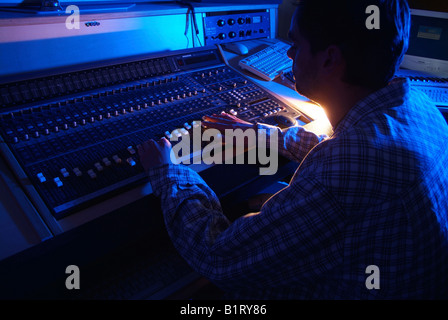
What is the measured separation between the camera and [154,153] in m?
0.86

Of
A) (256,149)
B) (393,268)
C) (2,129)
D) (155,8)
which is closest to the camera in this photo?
(393,268)

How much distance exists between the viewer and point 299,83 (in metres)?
0.85

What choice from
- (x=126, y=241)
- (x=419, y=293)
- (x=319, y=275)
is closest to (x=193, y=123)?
(x=126, y=241)

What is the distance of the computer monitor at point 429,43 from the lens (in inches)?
65.6

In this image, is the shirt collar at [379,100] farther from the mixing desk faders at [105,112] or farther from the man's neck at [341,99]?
the mixing desk faders at [105,112]

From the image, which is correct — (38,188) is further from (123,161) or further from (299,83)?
(299,83)

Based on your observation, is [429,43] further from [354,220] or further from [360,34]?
[354,220]

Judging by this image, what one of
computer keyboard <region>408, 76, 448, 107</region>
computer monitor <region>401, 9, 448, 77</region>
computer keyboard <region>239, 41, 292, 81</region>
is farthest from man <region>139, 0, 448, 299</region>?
computer monitor <region>401, 9, 448, 77</region>

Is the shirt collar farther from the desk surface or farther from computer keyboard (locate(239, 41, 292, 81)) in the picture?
computer keyboard (locate(239, 41, 292, 81))

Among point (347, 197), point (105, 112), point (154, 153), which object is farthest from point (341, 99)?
point (105, 112)

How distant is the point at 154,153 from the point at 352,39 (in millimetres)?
562

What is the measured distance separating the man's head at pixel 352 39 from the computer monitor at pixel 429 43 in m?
1.21

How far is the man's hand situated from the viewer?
0.84 metres

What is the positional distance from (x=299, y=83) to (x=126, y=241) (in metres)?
0.59
